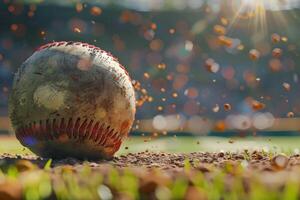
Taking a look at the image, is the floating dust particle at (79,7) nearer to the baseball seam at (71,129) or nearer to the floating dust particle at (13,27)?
the floating dust particle at (13,27)

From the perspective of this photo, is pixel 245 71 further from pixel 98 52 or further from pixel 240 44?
pixel 98 52

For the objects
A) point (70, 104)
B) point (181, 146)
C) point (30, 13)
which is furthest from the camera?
point (30, 13)

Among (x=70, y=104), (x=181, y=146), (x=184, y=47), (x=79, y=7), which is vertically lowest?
→ (x=181, y=146)

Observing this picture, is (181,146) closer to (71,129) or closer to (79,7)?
(71,129)

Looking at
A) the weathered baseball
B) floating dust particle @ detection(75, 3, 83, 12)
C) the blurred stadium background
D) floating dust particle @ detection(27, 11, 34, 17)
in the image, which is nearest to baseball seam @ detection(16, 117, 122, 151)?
the weathered baseball

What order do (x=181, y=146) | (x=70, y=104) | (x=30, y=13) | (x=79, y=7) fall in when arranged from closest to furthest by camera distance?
(x=70, y=104)
(x=181, y=146)
(x=30, y=13)
(x=79, y=7)

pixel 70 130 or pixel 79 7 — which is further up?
pixel 79 7

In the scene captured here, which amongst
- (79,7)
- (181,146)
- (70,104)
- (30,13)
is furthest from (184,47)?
(70,104)
